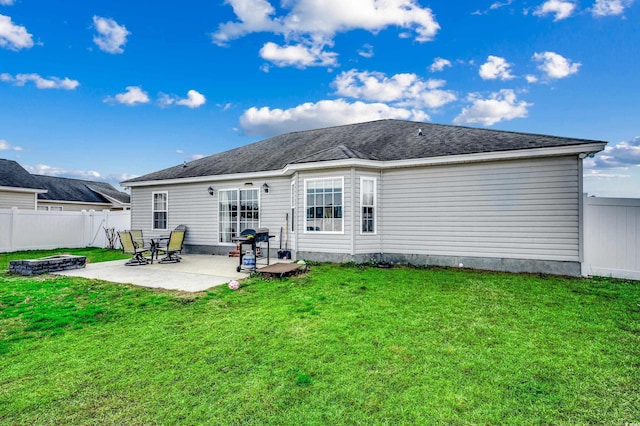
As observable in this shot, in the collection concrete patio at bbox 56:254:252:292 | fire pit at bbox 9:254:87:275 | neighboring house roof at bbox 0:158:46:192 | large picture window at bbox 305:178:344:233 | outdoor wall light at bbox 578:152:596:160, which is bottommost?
concrete patio at bbox 56:254:252:292

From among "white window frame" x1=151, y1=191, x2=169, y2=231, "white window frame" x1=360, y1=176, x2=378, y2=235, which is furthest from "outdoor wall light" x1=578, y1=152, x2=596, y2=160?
"white window frame" x1=151, y1=191, x2=169, y2=231

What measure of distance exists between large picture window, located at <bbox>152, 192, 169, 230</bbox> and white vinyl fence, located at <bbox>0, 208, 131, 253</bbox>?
90.1 inches

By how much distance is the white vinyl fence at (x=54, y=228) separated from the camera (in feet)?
42.9

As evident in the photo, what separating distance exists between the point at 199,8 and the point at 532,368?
49.0ft

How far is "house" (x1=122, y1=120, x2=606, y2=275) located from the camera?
7.62m

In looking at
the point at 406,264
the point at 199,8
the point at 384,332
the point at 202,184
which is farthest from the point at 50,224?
the point at 384,332

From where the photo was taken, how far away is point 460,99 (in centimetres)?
1399

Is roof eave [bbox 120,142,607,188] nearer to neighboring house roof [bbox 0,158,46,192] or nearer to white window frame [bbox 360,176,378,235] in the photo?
white window frame [bbox 360,176,378,235]

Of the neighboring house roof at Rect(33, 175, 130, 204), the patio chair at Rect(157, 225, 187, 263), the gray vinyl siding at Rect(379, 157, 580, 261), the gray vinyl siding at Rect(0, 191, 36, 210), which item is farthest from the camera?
the neighboring house roof at Rect(33, 175, 130, 204)

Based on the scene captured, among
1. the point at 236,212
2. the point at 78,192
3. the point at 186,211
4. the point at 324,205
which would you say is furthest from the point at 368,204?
the point at 78,192

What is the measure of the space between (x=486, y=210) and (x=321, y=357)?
7.08 meters

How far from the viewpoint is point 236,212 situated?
11797 millimetres

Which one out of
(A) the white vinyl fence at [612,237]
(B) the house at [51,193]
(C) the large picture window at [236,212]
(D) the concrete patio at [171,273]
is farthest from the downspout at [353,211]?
(B) the house at [51,193]

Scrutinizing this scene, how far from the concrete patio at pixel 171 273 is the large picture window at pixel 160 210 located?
10.7 ft
